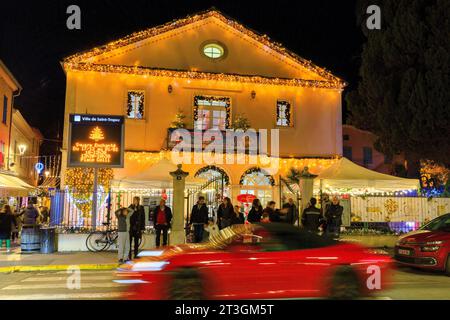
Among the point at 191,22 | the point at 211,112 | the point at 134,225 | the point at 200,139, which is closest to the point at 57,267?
the point at 134,225

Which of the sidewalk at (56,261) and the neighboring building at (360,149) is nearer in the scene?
the sidewalk at (56,261)

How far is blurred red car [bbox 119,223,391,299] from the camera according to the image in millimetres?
7242

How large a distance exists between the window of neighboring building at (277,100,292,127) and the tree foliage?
5.77 metres

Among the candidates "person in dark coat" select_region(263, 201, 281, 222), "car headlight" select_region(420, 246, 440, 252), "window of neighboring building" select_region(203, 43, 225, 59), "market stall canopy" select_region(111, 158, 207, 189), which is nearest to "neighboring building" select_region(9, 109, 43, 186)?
"window of neighboring building" select_region(203, 43, 225, 59)

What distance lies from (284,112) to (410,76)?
8.52 meters

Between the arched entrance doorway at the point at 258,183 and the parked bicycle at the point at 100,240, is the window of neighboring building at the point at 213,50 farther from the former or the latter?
the parked bicycle at the point at 100,240

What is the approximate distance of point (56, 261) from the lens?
538 inches

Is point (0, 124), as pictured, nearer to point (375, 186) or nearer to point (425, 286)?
point (375, 186)

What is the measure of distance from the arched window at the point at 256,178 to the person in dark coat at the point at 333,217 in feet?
30.5

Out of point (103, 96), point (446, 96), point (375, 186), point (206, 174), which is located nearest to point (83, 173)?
point (103, 96)

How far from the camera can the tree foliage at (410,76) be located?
61.7 ft

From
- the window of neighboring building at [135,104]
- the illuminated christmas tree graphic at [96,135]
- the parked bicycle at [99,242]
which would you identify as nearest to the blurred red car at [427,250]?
the parked bicycle at [99,242]

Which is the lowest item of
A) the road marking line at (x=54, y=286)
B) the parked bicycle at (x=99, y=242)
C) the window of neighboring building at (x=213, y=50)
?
the road marking line at (x=54, y=286)

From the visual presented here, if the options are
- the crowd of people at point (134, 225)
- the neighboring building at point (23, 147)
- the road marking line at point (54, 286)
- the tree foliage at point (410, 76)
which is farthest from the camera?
the neighboring building at point (23, 147)
